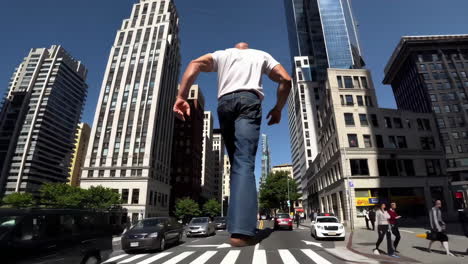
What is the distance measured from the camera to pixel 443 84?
70812 millimetres

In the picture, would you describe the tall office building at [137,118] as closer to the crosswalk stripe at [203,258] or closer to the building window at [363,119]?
the building window at [363,119]

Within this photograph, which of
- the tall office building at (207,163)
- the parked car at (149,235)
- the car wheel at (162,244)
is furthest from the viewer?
the tall office building at (207,163)

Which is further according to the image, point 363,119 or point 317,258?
point 363,119

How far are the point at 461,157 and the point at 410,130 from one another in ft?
138

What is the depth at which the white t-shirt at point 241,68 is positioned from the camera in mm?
2412

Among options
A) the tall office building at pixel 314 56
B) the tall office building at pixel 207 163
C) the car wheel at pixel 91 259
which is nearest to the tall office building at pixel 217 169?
the tall office building at pixel 207 163

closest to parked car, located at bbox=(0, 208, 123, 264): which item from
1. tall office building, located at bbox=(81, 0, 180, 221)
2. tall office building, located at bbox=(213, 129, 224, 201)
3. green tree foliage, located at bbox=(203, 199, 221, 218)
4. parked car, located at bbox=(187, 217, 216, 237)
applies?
parked car, located at bbox=(187, 217, 216, 237)

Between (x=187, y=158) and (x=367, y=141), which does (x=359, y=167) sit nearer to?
(x=367, y=141)

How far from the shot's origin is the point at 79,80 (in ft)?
541

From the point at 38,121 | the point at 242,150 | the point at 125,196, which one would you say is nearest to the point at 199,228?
the point at 242,150

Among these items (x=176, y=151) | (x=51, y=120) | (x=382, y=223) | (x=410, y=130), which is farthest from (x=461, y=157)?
(x=51, y=120)

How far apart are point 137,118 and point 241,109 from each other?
60530 mm

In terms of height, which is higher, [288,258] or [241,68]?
[241,68]

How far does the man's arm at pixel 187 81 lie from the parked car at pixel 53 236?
5.90 meters
